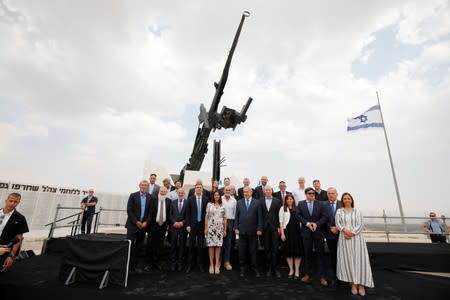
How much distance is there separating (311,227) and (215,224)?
1660 millimetres

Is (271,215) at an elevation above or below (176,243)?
above

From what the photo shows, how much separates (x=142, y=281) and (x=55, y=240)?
11.0 ft

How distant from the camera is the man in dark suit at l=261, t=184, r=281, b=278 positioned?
12.3 ft

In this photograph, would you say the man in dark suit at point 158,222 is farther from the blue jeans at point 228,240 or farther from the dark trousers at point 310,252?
the dark trousers at point 310,252

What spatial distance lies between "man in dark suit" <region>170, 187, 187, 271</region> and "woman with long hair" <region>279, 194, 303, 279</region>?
6.05 feet

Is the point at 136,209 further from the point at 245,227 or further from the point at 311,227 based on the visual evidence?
the point at 311,227

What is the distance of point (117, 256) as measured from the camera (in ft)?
10.0

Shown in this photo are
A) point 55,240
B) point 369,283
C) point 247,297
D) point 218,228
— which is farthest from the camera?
point 55,240

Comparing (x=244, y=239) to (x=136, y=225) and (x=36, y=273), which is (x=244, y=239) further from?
(x=36, y=273)

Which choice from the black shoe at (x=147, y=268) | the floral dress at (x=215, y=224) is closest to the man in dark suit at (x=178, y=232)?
the black shoe at (x=147, y=268)

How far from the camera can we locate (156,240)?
4227 millimetres

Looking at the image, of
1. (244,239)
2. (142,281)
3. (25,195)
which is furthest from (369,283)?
(25,195)

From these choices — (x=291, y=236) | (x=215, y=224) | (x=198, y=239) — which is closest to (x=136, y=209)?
(x=198, y=239)

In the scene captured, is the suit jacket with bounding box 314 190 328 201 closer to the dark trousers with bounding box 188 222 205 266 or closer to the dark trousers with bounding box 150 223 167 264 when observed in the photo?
the dark trousers with bounding box 188 222 205 266
